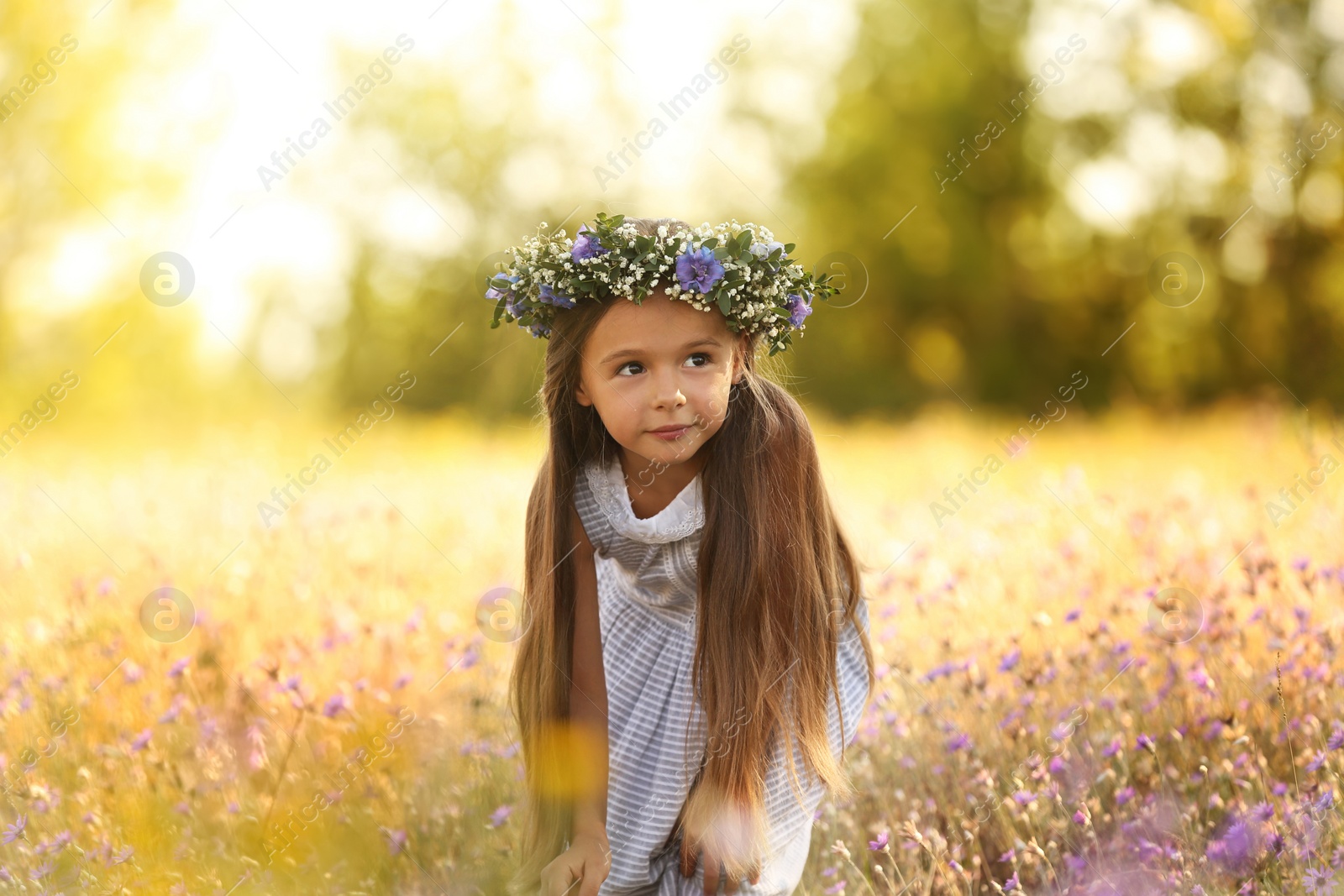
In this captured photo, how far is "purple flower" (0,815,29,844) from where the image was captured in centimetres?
284

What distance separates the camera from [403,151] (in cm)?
1900

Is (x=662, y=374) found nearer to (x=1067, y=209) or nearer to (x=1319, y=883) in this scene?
(x=1319, y=883)

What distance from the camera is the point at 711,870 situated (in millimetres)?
2734

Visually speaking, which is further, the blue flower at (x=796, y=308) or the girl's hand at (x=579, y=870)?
the blue flower at (x=796, y=308)

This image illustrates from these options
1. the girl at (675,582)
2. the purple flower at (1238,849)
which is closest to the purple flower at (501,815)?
the girl at (675,582)

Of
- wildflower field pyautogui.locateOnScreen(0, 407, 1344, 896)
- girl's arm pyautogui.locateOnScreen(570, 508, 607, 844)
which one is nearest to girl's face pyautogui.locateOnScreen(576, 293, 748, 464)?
girl's arm pyautogui.locateOnScreen(570, 508, 607, 844)

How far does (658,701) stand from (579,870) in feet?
1.82

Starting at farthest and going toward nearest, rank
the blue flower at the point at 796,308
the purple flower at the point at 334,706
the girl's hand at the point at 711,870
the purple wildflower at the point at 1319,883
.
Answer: the purple flower at the point at 334,706, the blue flower at the point at 796,308, the girl's hand at the point at 711,870, the purple wildflower at the point at 1319,883

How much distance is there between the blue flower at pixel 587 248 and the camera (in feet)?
8.80

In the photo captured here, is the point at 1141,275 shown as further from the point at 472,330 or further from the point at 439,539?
the point at 439,539

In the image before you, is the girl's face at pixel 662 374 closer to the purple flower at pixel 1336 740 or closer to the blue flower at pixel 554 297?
the blue flower at pixel 554 297

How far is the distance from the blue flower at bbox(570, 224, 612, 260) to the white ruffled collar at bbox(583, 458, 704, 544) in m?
0.62

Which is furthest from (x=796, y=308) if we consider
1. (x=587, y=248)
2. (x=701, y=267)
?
(x=587, y=248)

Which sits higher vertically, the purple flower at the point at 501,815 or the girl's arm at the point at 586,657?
the girl's arm at the point at 586,657
